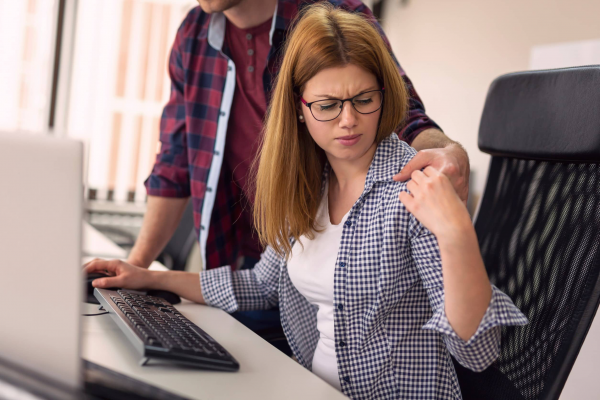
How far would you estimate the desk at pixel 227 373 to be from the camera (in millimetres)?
747

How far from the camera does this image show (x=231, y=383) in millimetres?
777

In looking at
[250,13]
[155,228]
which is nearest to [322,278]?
[155,228]

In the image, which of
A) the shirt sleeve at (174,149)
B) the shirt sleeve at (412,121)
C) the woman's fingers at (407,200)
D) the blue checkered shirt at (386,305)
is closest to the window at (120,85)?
the shirt sleeve at (174,149)

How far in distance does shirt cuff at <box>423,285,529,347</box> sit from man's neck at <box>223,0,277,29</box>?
104cm

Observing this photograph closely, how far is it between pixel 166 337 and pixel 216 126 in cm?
89

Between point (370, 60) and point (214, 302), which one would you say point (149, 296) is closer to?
point (214, 302)

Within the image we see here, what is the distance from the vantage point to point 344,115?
1.01m

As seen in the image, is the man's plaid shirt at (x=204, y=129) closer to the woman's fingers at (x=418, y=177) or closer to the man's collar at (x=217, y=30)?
the man's collar at (x=217, y=30)

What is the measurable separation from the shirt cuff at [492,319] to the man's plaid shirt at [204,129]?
91cm

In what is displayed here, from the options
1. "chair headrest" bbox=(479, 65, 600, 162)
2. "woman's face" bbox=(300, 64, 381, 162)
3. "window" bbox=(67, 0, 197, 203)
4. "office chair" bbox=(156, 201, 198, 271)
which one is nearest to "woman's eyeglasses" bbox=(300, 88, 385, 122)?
"woman's face" bbox=(300, 64, 381, 162)

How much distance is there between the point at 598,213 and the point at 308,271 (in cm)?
54

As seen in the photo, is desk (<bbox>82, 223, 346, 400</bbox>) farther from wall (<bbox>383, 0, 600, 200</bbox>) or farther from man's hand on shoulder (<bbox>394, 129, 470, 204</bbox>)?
Answer: wall (<bbox>383, 0, 600, 200</bbox>)

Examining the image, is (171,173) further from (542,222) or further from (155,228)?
(542,222)

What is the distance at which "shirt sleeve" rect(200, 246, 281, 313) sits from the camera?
1240 mm
